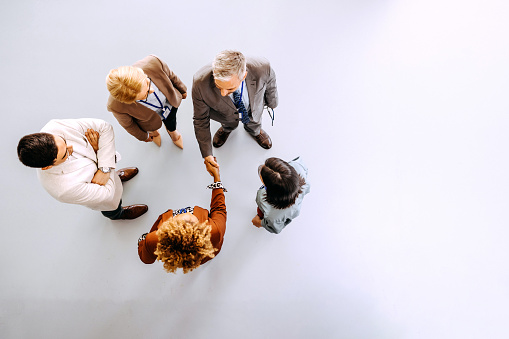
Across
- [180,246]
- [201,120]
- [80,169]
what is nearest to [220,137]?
[201,120]

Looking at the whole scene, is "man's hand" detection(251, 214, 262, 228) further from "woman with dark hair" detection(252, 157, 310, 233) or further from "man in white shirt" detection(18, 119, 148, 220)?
"man in white shirt" detection(18, 119, 148, 220)

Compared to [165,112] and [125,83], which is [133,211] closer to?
[165,112]

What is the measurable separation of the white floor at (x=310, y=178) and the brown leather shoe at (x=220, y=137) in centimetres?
13

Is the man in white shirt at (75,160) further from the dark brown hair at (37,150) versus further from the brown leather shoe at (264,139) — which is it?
the brown leather shoe at (264,139)

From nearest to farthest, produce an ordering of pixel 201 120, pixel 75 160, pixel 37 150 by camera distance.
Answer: pixel 37 150
pixel 75 160
pixel 201 120

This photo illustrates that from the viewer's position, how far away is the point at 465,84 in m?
2.71

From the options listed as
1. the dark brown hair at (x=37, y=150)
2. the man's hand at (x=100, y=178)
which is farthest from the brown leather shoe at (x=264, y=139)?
the dark brown hair at (x=37, y=150)

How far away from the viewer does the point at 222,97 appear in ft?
5.53

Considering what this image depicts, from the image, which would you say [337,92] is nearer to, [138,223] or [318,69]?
[318,69]

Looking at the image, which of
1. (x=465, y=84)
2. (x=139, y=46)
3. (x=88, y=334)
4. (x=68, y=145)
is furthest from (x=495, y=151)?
(x=88, y=334)

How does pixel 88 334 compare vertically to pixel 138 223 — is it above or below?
below

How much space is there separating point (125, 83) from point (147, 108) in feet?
1.19

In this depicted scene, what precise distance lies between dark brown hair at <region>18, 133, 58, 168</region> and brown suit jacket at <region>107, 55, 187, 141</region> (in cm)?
45

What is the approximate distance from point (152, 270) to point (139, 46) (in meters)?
2.39
